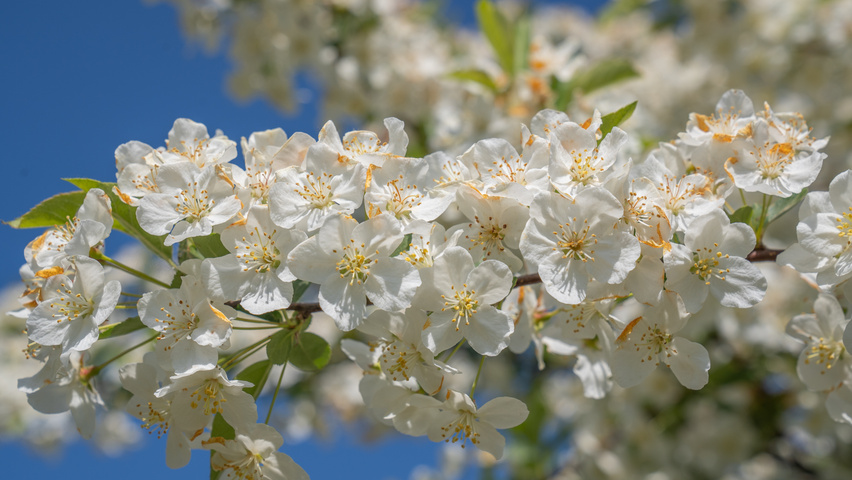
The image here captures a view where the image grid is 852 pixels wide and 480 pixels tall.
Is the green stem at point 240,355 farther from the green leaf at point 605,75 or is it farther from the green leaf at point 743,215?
the green leaf at point 605,75

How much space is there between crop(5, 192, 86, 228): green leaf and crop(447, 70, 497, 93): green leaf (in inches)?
71.9

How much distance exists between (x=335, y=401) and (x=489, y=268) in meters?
4.35

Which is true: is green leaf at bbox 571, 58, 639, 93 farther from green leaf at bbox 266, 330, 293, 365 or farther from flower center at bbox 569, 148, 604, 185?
green leaf at bbox 266, 330, 293, 365

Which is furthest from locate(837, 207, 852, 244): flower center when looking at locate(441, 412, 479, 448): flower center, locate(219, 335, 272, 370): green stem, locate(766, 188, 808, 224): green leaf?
locate(219, 335, 272, 370): green stem

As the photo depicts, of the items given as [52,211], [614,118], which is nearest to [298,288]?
[52,211]

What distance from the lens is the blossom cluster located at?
1200mm

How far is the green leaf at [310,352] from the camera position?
1.37 metres

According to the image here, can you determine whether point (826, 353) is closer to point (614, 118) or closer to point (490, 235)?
point (614, 118)

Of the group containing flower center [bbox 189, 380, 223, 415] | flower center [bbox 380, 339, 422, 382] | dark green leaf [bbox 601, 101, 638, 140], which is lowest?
flower center [bbox 380, 339, 422, 382]

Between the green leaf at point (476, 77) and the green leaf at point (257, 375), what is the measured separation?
1.81 metres

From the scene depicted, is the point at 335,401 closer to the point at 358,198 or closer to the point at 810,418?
the point at 810,418

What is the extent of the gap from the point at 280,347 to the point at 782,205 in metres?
1.19

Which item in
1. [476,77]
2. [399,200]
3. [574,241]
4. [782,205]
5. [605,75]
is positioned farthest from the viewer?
[476,77]

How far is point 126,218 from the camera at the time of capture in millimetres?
1358
